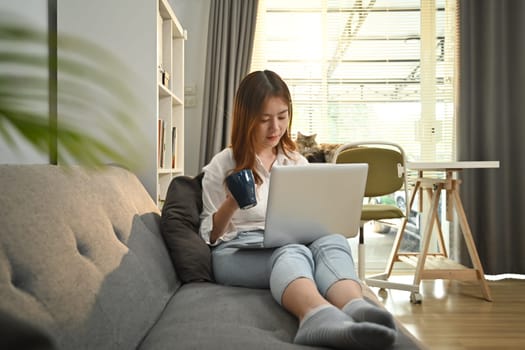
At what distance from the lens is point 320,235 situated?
5.22 ft

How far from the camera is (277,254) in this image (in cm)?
146

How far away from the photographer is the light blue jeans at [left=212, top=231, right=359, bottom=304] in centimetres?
130

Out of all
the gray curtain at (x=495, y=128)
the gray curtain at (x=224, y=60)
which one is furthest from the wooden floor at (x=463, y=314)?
the gray curtain at (x=224, y=60)

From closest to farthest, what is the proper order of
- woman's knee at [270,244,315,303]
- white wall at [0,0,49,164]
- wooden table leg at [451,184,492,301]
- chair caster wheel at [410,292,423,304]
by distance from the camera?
1. woman's knee at [270,244,315,303]
2. white wall at [0,0,49,164]
3. chair caster wheel at [410,292,423,304]
4. wooden table leg at [451,184,492,301]

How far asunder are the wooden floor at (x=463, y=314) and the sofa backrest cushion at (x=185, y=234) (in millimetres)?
925

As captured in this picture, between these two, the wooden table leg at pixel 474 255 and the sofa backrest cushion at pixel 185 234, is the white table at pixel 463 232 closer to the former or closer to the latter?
the wooden table leg at pixel 474 255

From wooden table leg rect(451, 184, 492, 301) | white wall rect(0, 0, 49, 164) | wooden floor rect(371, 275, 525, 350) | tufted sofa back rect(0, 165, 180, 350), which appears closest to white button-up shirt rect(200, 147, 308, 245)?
tufted sofa back rect(0, 165, 180, 350)

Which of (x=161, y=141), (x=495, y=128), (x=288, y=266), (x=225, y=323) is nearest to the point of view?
(x=225, y=323)

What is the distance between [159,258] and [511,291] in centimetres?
256

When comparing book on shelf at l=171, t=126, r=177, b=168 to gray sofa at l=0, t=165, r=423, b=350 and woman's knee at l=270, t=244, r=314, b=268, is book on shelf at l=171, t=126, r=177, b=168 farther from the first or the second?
woman's knee at l=270, t=244, r=314, b=268

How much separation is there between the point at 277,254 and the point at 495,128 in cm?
282

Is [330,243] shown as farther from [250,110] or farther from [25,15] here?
[25,15]

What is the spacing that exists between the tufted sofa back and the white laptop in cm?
40

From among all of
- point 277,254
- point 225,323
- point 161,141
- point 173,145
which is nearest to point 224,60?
point 173,145
